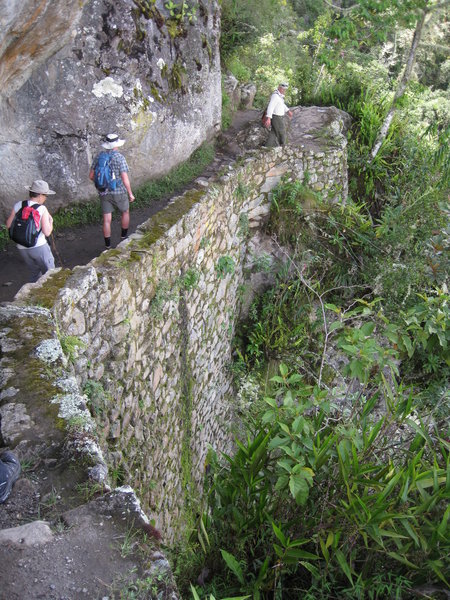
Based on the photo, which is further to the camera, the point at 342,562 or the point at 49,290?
the point at 49,290

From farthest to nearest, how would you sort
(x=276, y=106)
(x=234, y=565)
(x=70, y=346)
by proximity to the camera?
1. (x=276, y=106)
2. (x=70, y=346)
3. (x=234, y=565)

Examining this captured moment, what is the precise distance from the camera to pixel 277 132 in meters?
8.82

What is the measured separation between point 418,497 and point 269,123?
281 inches

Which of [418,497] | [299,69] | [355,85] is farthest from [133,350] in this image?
[299,69]

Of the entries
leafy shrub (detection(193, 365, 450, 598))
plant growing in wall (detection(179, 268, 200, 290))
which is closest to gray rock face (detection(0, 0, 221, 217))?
plant growing in wall (detection(179, 268, 200, 290))

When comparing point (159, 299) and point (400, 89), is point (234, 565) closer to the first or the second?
point (159, 299)

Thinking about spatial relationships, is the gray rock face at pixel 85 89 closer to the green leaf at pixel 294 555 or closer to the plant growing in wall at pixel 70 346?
the plant growing in wall at pixel 70 346

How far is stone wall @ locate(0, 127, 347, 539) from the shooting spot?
144 inches

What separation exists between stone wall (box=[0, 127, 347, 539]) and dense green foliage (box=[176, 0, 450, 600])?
1.56 feet

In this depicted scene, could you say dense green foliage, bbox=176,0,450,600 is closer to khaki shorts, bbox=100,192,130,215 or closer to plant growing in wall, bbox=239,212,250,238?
plant growing in wall, bbox=239,212,250,238

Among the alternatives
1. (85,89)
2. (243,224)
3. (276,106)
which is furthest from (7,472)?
(276,106)

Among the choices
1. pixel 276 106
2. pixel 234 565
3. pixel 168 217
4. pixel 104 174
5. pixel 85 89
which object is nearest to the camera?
pixel 234 565

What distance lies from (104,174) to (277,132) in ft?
12.9

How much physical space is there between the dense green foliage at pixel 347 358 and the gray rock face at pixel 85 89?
237cm
